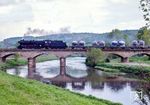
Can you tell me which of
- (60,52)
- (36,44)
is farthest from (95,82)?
(36,44)

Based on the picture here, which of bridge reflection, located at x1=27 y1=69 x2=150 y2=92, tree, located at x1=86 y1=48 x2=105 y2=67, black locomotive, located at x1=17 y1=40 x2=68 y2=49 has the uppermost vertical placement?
black locomotive, located at x1=17 y1=40 x2=68 y2=49

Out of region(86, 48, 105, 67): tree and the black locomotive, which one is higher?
the black locomotive

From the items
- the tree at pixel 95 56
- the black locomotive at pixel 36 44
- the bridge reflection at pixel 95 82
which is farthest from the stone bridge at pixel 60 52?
the bridge reflection at pixel 95 82

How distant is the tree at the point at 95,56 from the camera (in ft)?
384

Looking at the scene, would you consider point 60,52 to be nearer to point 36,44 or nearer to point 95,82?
point 36,44

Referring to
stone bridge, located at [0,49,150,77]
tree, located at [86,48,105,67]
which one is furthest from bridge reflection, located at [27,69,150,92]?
stone bridge, located at [0,49,150,77]

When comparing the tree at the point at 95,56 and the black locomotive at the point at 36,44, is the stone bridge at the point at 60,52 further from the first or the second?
the tree at the point at 95,56

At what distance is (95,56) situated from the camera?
118 m

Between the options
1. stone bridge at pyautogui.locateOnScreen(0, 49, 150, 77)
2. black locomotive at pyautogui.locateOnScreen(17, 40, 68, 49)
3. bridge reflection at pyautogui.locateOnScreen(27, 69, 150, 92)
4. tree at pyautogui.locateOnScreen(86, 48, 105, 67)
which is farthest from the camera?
black locomotive at pyautogui.locateOnScreen(17, 40, 68, 49)

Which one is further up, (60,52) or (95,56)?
(60,52)

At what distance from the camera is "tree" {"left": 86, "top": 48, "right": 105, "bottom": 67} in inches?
4604

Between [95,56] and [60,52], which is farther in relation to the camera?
[60,52]

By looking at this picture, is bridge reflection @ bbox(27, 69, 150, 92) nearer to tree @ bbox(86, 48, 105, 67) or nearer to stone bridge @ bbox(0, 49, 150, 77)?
tree @ bbox(86, 48, 105, 67)

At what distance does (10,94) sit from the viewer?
25766mm
